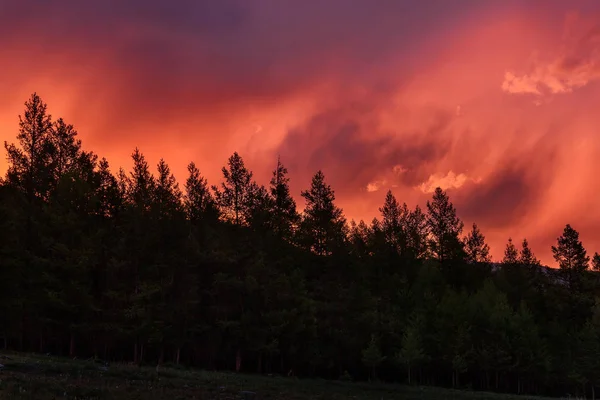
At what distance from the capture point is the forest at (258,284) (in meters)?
44.9

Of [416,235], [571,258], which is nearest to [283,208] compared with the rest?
[416,235]

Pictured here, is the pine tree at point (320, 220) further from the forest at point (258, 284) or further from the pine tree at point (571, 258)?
the pine tree at point (571, 258)

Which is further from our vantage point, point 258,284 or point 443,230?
point 443,230

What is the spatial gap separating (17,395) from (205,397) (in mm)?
8738

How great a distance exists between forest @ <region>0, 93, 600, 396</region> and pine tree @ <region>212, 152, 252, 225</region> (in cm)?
16

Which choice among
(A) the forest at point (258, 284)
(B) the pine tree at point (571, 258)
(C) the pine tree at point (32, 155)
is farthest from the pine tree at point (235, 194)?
(B) the pine tree at point (571, 258)

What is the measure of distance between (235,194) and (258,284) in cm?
1508

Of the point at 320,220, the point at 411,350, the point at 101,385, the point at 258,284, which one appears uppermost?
the point at 320,220

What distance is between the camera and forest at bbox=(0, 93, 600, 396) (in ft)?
147

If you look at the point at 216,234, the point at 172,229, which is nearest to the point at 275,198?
the point at 216,234

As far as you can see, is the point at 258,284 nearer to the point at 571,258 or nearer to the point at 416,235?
the point at 416,235

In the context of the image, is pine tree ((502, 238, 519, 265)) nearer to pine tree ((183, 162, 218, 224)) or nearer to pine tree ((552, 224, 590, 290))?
pine tree ((552, 224, 590, 290))

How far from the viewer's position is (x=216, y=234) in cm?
5425

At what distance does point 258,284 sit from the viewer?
52031 mm
